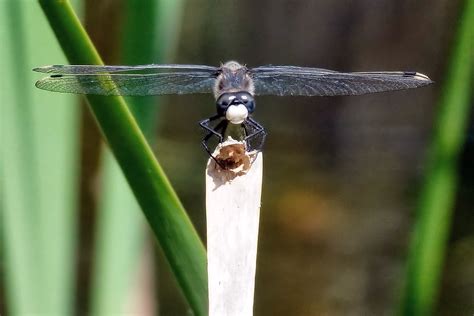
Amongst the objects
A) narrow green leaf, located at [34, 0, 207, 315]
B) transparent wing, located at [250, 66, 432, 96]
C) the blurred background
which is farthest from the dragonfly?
the blurred background

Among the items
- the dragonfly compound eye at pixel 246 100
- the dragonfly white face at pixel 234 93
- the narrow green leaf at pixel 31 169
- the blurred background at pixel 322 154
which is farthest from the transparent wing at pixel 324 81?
the blurred background at pixel 322 154

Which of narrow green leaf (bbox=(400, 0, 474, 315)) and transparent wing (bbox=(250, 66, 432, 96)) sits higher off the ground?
transparent wing (bbox=(250, 66, 432, 96))

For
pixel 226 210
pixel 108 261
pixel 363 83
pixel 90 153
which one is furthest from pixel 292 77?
pixel 90 153

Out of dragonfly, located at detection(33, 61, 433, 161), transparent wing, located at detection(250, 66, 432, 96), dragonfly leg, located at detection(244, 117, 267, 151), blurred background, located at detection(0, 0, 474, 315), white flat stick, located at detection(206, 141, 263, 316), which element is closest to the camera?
white flat stick, located at detection(206, 141, 263, 316)

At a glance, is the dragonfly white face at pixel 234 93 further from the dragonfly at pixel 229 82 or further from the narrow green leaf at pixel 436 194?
the narrow green leaf at pixel 436 194

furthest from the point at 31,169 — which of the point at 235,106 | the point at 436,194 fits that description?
the point at 436,194

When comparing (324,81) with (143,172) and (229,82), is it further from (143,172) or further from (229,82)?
(143,172)

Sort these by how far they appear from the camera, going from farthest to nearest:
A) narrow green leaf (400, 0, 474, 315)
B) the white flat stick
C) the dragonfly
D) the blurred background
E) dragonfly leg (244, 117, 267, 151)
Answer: the blurred background, dragonfly leg (244, 117, 267, 151), the dragonfly, narrow green leaf (400, 0, 474, 315), the white flat stick

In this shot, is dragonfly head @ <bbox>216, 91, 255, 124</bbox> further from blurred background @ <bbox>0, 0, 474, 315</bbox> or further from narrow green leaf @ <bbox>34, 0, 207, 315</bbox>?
blurred background @ <bbox>0, 0, 474, 315</bbox>
